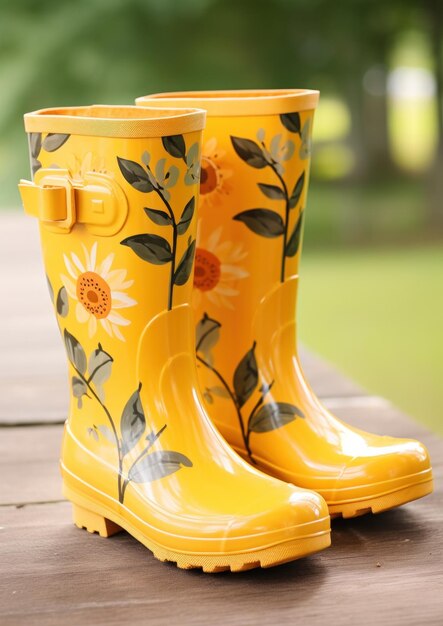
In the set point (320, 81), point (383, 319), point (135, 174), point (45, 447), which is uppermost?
point (320, 81)

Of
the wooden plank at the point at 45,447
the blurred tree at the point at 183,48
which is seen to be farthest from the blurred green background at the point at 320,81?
the wooden plank at the point at 45,447

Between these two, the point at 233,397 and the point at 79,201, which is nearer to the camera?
the point at 79,201

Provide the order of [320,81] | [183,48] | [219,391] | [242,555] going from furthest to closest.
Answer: [320,81], [183,48], [219,391], [242,555]

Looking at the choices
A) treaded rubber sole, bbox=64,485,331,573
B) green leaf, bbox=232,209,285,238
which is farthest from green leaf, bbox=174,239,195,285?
treaded rubber sole, bbox=64,485,331,573

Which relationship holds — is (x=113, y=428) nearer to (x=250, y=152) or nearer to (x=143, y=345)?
(x=143, y=345)

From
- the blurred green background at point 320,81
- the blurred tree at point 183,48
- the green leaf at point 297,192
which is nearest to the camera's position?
the green leaf at point 297,192

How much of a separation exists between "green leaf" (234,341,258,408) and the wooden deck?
15 cm

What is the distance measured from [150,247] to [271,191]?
171 mm

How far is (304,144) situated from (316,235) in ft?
16.2

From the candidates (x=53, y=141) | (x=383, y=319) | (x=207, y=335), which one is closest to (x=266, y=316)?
(x=207, y=335)

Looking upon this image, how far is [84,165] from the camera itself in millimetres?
807

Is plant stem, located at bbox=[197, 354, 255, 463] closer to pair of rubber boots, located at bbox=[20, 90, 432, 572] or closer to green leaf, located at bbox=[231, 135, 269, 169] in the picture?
pair of rubber boots, located at bbox=[20, 90, 432, 572]

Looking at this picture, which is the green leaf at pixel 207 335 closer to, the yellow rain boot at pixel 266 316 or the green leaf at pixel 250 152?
the yellow rain boot at pixel 266 316

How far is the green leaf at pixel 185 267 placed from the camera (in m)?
0.83
